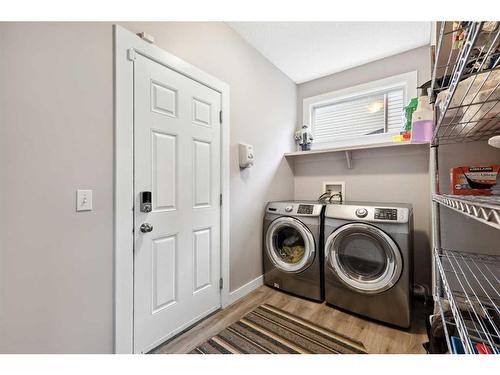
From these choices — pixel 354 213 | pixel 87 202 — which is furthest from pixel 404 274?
pixel 87 202

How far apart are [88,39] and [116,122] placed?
0.42 metres

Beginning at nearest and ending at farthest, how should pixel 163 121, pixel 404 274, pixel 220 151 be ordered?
pixel 163 121, pixel 404 274, pixel 220 151

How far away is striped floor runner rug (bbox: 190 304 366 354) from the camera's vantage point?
→ 4.73 ft

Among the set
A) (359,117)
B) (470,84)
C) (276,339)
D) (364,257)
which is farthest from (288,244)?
(470,84)

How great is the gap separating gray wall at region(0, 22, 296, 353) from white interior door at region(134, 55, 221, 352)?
0.18 meters

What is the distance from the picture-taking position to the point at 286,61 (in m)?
2.46

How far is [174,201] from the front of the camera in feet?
5.13

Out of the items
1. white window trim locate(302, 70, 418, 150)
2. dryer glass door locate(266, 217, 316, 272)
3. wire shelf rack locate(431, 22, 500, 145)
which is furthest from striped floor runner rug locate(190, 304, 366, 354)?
white window trim locate(302, 70, 418, 150)

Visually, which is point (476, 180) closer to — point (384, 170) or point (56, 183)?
point (384, 170)

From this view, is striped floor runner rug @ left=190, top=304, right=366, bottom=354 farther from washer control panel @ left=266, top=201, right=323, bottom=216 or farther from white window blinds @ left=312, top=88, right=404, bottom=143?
white window blinds @ left=312, top=88, right=404, bottom=143

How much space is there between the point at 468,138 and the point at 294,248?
1555 mm

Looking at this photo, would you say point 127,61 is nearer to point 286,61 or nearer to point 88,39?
point 88,39

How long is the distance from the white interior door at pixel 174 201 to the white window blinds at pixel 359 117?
5.17ft
